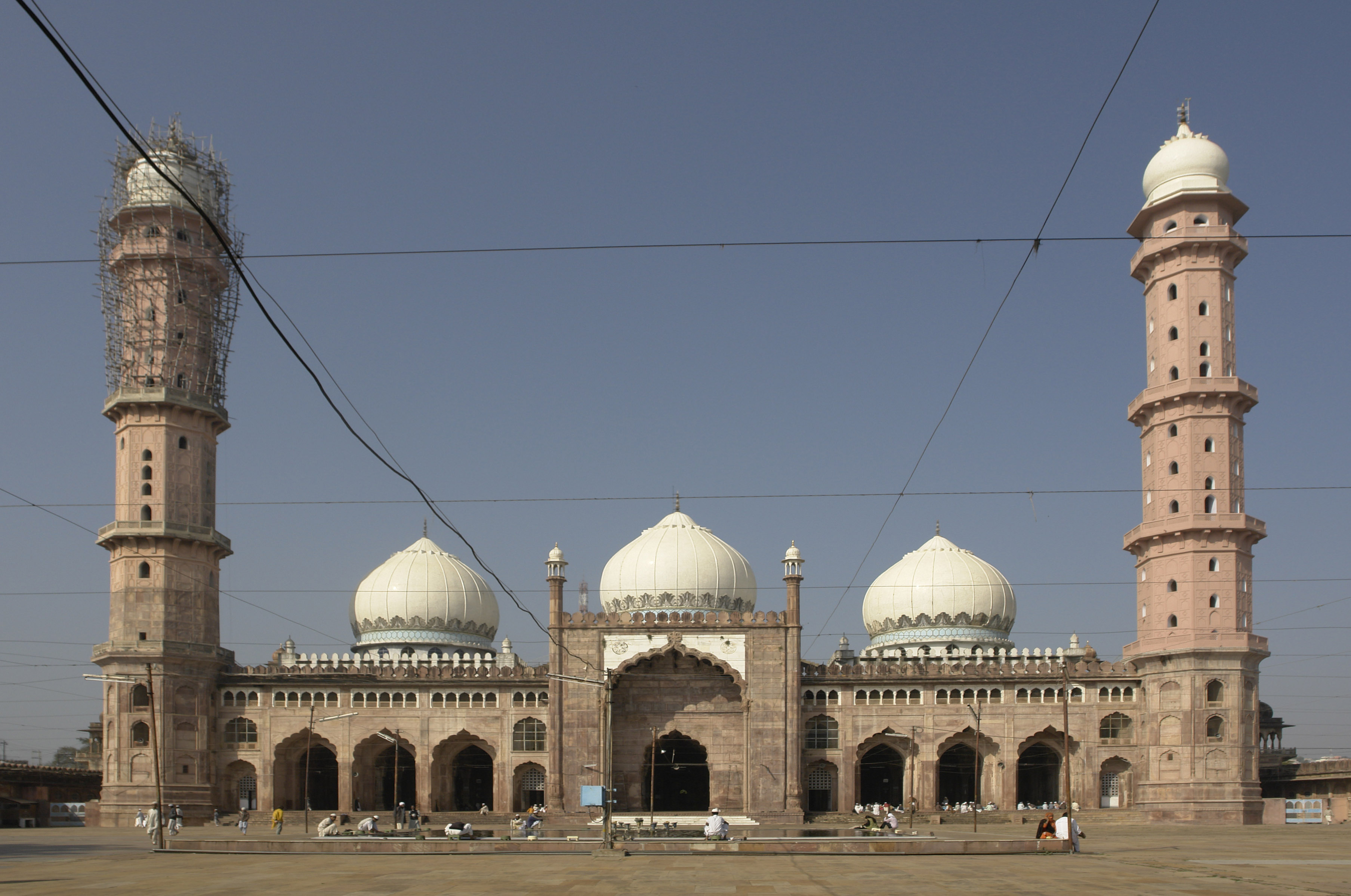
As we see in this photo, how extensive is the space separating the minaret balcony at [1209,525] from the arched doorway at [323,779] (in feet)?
106

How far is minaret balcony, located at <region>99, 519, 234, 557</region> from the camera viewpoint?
Result: 4872 centimetres

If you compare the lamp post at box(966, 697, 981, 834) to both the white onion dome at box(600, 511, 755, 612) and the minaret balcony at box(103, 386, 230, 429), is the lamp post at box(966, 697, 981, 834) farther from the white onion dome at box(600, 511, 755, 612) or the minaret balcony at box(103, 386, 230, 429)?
the minaret balcony at box(103, 386, 230, 429)

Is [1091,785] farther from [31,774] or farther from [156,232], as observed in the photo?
[31,774]

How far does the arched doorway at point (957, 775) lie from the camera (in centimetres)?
5478

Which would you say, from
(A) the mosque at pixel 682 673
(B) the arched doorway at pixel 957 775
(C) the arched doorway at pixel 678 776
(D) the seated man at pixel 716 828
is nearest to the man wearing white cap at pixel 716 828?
(D) the seated man at pixel 716 828

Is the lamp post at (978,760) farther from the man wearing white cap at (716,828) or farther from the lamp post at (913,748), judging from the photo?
the man wearing white cap at (716,828)

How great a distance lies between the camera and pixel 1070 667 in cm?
5112

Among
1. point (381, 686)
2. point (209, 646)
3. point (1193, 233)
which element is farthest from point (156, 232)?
point (1193, 233)

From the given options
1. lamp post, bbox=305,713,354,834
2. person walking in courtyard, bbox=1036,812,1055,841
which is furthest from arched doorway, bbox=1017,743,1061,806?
lamp post, bbox=305,713,354,834

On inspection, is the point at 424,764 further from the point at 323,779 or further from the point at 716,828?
the point at 716,828

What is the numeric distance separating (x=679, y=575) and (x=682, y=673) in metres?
4.31

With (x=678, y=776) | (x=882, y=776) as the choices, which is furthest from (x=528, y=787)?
(x=882, y=776)

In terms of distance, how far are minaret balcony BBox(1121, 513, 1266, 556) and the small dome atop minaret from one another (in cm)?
1192

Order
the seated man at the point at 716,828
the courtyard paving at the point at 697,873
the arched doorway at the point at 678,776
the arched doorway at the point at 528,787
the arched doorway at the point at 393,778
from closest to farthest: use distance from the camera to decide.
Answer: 1. the courtyard paving at the point at 697,873
2. the seated man at the point at 716,828
3. the arched doorway at the point at 528,787
4. the arched doorway at the point at 678,776
5. the arched doorway at the point at 393,778
